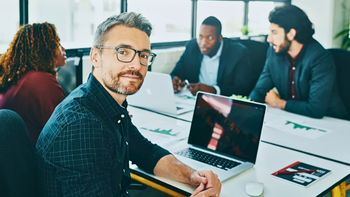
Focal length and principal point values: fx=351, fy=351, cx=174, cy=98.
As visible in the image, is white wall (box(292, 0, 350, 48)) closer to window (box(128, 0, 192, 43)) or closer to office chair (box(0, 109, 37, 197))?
window (box(128, 0, 192, 43))

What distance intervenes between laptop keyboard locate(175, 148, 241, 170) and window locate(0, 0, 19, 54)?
5.56 ft

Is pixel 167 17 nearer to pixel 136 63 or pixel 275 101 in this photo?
pixel 275 101

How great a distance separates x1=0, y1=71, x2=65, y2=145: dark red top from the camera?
181cm

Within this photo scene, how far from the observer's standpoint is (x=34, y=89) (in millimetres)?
1812

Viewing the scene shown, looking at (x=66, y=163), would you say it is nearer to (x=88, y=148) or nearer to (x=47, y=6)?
(x=88, y=148)

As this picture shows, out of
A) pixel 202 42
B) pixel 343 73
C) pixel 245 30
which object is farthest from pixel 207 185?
pixel 245 30

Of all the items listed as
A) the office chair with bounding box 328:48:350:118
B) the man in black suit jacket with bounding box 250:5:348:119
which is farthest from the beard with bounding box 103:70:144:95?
the office chair with bounding box 328:48:350:118

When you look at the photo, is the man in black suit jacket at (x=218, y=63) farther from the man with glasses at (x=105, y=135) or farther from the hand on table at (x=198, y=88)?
the man with glasses at (x=105, y=135)

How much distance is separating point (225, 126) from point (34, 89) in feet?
3.26

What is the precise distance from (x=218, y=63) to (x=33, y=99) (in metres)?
1.80

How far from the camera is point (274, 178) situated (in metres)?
1.38

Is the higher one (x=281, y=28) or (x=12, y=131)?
(x=281, y=28)

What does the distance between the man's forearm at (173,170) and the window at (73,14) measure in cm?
188

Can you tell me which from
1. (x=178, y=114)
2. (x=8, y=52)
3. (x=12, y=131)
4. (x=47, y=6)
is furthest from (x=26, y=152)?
(x=47, y=6)
